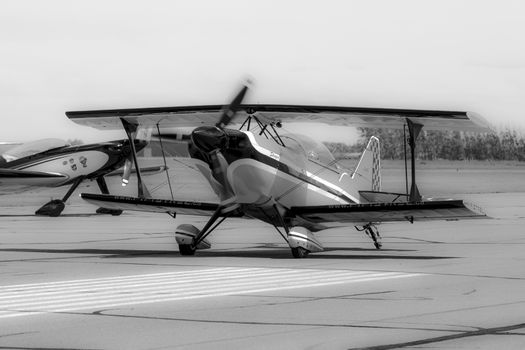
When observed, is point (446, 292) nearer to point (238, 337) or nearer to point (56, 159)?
point (238, 337)

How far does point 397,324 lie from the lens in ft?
29.5

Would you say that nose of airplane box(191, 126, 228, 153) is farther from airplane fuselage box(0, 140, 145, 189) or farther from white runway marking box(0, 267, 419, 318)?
airplane fuselage box(0, 140, 145, 189)

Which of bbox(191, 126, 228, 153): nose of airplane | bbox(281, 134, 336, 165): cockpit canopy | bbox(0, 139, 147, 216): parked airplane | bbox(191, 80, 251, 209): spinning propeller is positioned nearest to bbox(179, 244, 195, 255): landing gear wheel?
bbox(191, 80, 251, 209): spinning propeller

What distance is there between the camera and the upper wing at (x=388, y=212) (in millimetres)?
15938

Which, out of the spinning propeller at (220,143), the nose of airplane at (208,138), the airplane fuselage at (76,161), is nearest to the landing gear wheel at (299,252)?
the spinning propeller at (220,143)

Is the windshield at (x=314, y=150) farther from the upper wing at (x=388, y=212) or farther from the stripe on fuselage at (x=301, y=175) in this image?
the upper wing at (x=388, y=212)

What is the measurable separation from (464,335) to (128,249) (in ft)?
38.4

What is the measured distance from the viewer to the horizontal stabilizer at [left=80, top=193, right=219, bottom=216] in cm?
1819

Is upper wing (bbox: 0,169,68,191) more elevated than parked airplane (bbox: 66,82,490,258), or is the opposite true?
parked airplane (bbox: 66,82,490,258)

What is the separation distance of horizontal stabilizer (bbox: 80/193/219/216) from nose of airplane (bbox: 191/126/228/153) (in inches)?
86.9

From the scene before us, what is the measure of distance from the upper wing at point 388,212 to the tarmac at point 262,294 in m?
0.64

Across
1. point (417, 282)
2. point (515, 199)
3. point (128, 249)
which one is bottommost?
point (515, 199)

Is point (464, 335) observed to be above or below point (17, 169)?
above

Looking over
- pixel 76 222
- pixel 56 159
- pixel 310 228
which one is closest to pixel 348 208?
pixel 310 228
